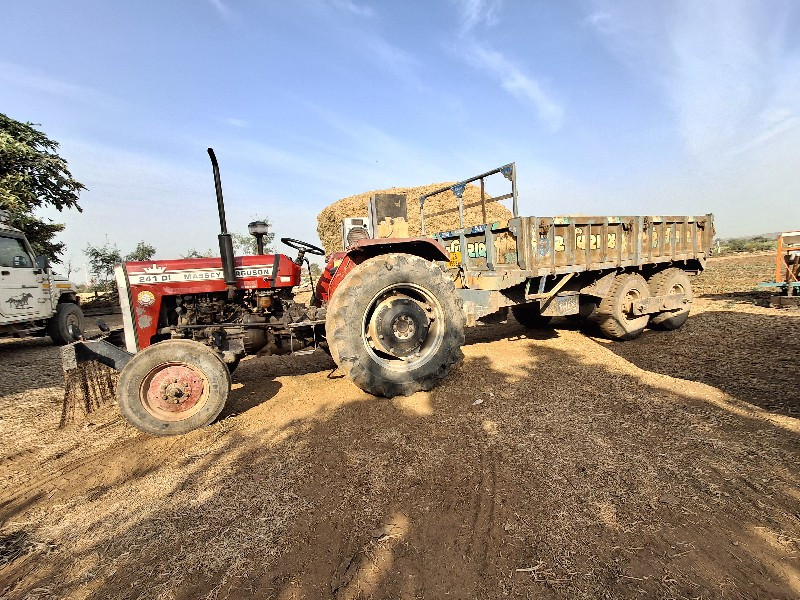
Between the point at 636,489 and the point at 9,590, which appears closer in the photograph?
the point at 9,590

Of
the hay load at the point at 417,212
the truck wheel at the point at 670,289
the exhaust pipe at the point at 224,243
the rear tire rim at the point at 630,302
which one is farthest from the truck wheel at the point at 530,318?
the hay load at the point at 417,212

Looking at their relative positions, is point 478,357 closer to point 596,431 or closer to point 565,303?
point 565,303

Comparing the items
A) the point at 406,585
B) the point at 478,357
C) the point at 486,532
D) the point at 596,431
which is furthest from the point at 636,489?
the point at 478,357

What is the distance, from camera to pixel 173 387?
119 inches

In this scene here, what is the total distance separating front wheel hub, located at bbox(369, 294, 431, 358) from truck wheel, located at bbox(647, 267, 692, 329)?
4213mm

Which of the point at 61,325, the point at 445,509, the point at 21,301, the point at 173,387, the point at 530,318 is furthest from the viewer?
the point at 61,325

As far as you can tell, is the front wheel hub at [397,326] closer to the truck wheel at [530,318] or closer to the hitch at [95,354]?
the hitch at [95,354]

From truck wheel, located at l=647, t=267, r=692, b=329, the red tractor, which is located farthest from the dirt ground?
truck wheel, located at l=647, t=267, r=692, b=329

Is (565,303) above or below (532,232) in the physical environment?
below

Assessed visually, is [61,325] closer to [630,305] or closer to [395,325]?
[395,325]

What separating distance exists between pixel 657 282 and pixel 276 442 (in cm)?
582

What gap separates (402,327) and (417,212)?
342 inches

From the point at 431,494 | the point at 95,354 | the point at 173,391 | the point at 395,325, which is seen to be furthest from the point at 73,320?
the point at 431,494

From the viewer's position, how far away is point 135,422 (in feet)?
9.66
